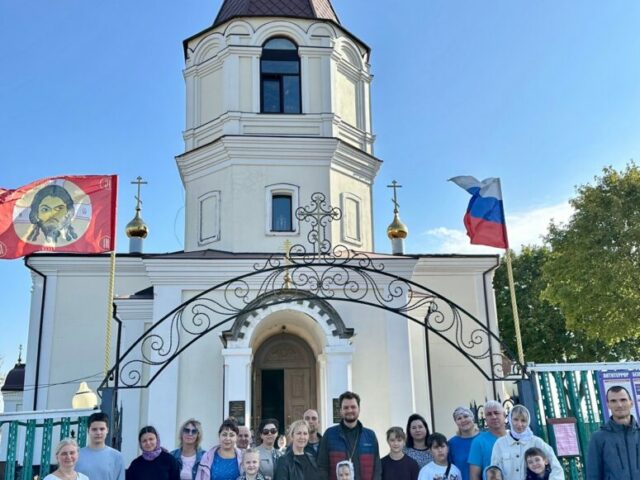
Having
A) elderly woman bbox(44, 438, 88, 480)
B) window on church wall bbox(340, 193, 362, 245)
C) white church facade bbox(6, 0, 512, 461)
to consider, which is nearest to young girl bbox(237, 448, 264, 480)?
elderly woman bbox(44, 438, 88, 480)

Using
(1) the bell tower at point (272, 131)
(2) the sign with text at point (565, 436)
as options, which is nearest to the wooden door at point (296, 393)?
(1) the bell tower at point (272, 131)

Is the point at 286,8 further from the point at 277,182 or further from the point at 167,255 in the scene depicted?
the point at 167,255

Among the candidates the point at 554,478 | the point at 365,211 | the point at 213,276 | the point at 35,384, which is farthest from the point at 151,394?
the point at 554,478

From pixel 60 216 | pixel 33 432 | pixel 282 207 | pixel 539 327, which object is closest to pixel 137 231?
pixel 282 207

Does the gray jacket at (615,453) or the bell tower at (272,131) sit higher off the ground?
the bell tower at (272,131)

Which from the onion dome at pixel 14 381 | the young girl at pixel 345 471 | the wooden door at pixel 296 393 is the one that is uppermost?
the onion dome at pixel 14 381

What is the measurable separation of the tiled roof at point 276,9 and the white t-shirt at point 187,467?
1254 cm

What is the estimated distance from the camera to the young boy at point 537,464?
16.5 ft

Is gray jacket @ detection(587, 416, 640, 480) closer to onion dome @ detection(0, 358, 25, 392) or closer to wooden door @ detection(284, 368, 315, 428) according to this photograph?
wooden door @ detection(284, 368, 315, 428)

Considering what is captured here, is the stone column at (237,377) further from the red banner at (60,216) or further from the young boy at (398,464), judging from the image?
the young boy at (398,464)

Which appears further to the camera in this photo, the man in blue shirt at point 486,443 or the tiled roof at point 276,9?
the tiled roof at point 276,9

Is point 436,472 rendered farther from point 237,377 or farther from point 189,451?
point 237,377

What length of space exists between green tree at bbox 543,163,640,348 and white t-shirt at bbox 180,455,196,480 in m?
13.6

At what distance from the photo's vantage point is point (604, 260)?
1644 centimetres
